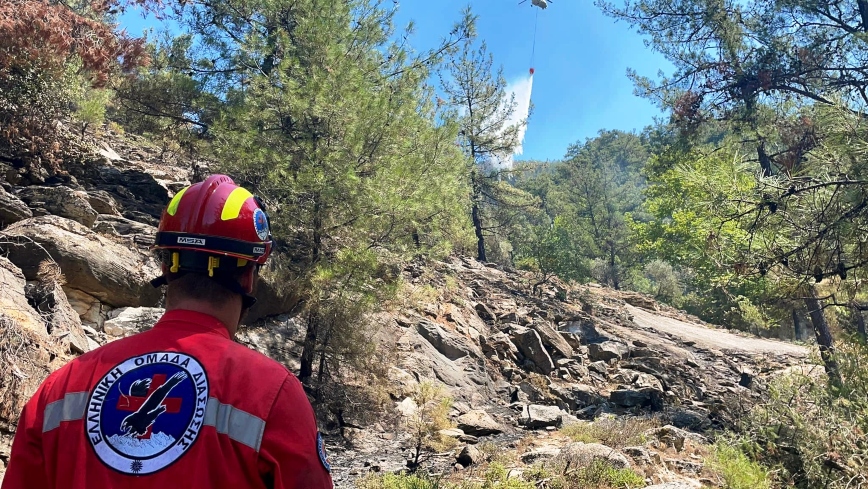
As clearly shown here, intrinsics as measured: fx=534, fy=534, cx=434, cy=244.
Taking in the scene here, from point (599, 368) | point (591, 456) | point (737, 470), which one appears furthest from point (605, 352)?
point (591, 456)

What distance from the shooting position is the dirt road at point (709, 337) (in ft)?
67.8

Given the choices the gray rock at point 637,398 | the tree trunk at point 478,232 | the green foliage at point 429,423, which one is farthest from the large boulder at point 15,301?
the tree trunk at point 478,232

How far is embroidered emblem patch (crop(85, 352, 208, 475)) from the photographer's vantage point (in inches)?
46.6

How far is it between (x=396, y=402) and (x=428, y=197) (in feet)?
13.3

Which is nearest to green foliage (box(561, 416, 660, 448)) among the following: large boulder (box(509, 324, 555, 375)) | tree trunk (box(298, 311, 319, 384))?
tree trunk (box(298, 311, 319, 384))

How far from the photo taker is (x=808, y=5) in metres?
10.3

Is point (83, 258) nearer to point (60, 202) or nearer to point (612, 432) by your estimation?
point (60, 202)

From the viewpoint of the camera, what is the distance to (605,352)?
16.6 metres

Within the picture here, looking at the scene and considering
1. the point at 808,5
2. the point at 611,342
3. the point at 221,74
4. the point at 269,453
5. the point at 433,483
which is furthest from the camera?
the point at 611,342

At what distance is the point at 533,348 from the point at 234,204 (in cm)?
1423

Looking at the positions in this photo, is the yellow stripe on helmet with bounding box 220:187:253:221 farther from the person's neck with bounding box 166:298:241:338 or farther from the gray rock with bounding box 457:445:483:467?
the gray rock with bounding box 457:445:483:467

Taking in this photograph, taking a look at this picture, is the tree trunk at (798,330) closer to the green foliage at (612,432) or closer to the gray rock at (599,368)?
the gray rock at (599,368)

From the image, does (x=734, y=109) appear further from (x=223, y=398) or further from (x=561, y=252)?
(x=223, y=398)

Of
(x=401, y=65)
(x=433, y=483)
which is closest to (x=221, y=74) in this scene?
(x=401, y=65)
